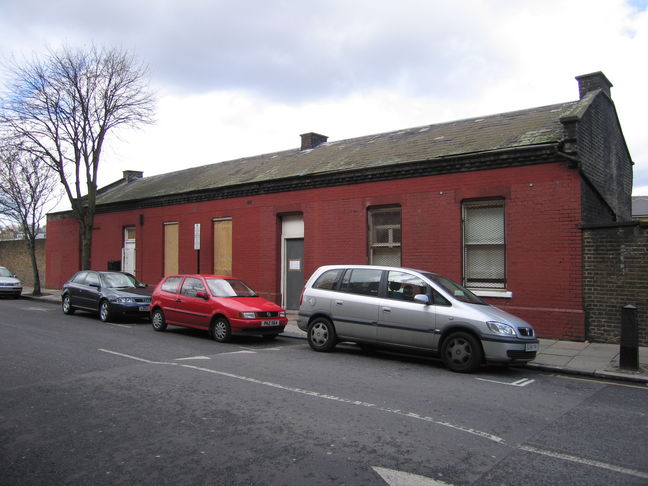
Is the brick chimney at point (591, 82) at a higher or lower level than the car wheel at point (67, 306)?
higher

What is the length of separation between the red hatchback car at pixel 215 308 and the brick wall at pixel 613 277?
22.1ft

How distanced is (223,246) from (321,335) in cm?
957

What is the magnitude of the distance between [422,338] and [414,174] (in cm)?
600

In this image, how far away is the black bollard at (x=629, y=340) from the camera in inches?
310

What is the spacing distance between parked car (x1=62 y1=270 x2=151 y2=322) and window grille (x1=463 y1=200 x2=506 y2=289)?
9036 mm

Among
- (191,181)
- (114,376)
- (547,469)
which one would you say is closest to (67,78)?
(191,181)

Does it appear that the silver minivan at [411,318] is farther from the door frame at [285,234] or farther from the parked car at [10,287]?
the parked car at [10,287]

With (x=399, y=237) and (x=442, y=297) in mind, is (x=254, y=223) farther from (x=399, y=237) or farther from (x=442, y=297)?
(x=442, y=297)

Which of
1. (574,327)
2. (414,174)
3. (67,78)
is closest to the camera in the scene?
(574,327)

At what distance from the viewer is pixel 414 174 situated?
1328 centimetres

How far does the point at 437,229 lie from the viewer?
42.1ft

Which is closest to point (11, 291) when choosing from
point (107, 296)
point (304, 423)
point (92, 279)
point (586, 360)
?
point (92, 279)

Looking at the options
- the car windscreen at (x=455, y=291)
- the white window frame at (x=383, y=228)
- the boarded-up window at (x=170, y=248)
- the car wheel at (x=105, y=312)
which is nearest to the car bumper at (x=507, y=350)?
the car windscreen at (x=455, y=291)

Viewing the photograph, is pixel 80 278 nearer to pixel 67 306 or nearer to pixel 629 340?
pixel 67 306
